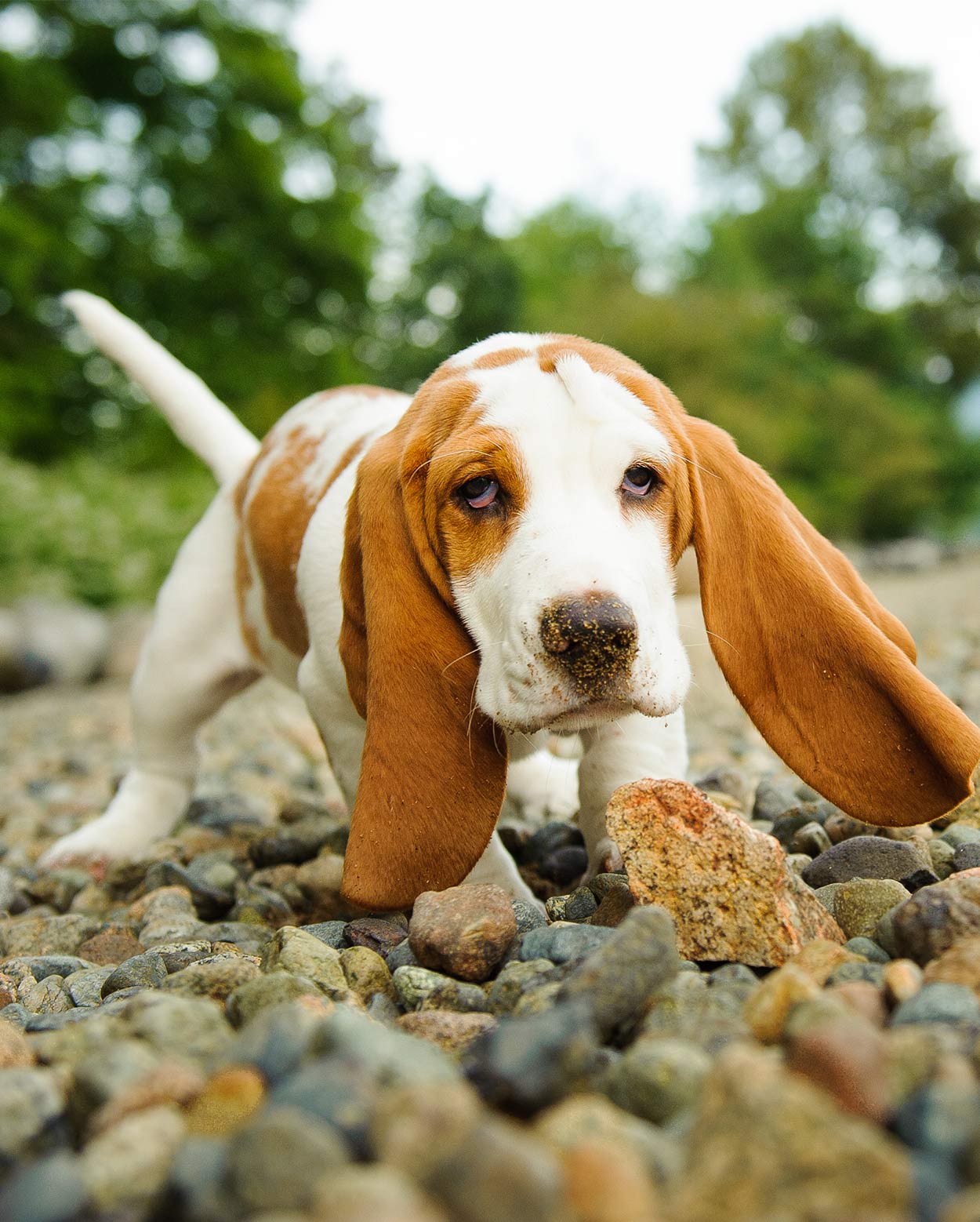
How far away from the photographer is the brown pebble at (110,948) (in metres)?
2.49

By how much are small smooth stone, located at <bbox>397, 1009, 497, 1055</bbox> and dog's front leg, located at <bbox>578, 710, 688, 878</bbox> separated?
0.87 m

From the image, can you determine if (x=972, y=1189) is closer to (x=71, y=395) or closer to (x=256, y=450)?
(x=256, y=450)

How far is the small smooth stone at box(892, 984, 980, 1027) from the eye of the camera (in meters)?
1.45

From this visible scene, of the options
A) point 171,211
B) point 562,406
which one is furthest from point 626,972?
point 171,211

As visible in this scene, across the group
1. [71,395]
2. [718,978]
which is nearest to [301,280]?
[71,395]

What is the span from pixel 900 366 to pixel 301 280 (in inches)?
1133

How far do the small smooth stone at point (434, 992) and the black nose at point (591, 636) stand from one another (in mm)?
550

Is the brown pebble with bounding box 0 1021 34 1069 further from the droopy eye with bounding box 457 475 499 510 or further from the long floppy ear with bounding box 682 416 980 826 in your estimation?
the long floppy ear with bounding box 682 416 980 826

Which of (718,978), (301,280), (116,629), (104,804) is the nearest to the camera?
(718,978)

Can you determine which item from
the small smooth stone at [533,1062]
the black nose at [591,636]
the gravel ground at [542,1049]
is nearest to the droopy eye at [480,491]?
the black nose at [591,636]

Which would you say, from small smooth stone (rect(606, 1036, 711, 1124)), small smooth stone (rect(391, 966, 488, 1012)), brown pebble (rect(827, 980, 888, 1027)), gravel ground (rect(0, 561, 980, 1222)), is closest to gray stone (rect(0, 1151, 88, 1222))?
gravel ground (rect(0, 561, 980, 1222))

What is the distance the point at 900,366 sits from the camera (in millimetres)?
40438

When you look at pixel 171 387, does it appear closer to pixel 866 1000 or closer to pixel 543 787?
pixel 543 787

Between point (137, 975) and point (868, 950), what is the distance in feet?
4.14
